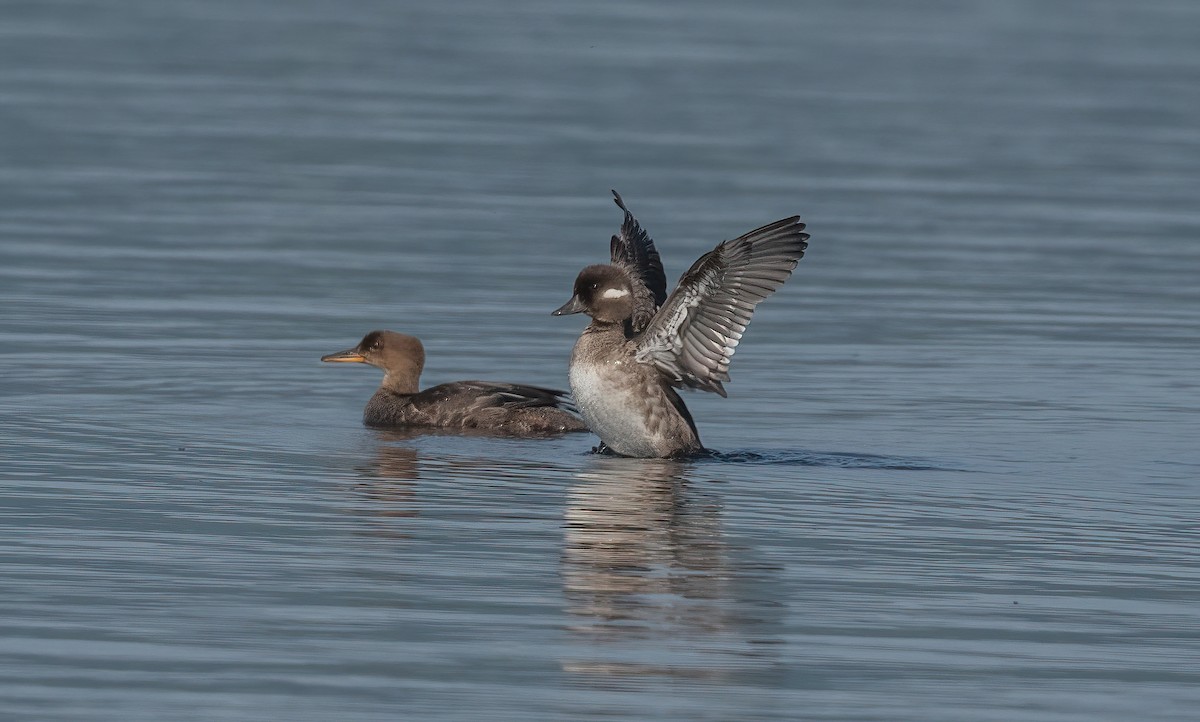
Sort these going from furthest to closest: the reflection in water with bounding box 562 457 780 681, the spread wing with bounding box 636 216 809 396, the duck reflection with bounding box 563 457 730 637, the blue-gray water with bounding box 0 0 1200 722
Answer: the spread wing with bounding box 636 216 809 396 < the duck reflection with bounding box 563 457 730 637 < the reflection in water with bounding box 562 457 780 681 < the blue-gray water with bounding box 0 0 1200 722

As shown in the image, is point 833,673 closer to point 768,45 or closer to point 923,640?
point 923,640

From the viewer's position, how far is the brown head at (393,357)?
46.3 ft

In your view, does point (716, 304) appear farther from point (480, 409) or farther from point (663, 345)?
point (480, 409)

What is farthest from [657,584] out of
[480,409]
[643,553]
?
[480,409]

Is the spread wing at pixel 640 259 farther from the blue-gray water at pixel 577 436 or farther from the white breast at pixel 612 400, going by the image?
the white breast at pixel 612 400

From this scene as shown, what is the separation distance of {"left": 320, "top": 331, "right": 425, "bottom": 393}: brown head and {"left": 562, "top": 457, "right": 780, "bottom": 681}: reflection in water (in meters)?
3.25

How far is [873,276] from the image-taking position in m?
18.2

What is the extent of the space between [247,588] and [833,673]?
2183 mm

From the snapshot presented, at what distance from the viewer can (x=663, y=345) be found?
12000mm

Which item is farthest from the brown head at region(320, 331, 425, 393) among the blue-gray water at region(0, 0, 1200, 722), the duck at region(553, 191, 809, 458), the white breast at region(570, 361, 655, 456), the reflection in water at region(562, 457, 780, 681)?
the reflection in water at region(562, 457, 780, 681)

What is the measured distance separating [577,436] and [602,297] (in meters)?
1.34

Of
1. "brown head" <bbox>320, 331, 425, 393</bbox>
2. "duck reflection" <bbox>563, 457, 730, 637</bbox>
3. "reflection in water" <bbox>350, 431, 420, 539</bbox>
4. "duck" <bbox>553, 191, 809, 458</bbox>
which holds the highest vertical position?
"duck" <bbox>553, 191, 809, 458</bbox>

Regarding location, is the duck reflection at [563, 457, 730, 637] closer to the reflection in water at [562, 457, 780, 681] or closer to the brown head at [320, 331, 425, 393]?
the reflection in water at [562, 457, 780, 681]

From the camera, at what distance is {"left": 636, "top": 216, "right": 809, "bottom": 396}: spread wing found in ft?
37.1
